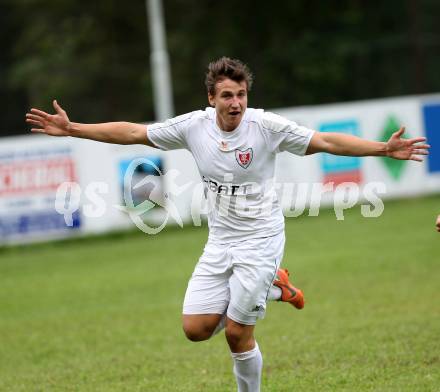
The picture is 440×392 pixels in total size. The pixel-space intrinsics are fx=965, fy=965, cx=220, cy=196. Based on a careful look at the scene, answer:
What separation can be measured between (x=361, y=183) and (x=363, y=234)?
3352 millimetres

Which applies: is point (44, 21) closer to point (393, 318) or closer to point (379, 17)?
point (379, 17)

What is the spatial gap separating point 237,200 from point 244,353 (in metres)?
1.06

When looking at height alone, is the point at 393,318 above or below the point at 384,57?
below

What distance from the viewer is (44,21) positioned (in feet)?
112

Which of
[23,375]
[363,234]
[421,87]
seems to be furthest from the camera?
[421,87]

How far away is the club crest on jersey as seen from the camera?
21.8 feet

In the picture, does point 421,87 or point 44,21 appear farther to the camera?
point 44,21

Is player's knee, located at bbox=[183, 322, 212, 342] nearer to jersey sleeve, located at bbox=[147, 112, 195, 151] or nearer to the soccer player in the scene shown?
the soccer player

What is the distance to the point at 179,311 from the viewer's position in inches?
460

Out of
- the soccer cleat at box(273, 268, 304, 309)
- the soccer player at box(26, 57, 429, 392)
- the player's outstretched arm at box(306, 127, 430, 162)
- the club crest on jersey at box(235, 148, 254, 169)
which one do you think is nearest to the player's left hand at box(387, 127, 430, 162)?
the player's outstretched arm at box(306, 127, 430, 162)

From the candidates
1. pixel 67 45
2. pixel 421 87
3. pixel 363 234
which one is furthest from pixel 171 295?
pixel 67 45

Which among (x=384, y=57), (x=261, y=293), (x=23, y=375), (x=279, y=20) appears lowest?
(x=23, y=375)

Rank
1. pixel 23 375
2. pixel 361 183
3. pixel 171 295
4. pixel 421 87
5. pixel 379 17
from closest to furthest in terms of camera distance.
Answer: pixel 23 375
pixel 171 295
pixel 361 183
pixel 421 87
pixel 379 17

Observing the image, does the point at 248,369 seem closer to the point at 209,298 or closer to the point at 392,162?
the point at 209,298
